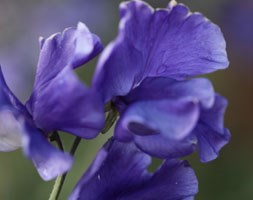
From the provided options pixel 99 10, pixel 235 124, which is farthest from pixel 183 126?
pixel 99 10

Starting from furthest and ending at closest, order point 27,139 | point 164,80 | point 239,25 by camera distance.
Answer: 1. point 239,25
2. point 164,80
3. point 27,139

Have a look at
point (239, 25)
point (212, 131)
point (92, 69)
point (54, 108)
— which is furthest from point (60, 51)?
point (239, 25)

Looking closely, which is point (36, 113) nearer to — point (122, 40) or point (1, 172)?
point (122, 40)

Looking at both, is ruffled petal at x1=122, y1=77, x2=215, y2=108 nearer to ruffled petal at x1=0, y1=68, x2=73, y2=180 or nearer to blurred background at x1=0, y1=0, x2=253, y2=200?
ruffled petal at x1=0, y1=68, x2=73, y2=180

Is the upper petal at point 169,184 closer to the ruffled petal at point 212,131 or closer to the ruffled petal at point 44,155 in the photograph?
the ruffled petal at point 212,131

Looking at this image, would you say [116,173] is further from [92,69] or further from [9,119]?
[92,69]

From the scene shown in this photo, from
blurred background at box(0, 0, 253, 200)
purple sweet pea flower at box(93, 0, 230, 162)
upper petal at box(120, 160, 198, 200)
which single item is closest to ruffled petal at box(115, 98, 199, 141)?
purple sweet pea flower at box(93, 0, 230, 162)

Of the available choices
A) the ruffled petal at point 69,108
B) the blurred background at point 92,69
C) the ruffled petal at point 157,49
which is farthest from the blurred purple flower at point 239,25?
the ruffled petal at point 69,108
